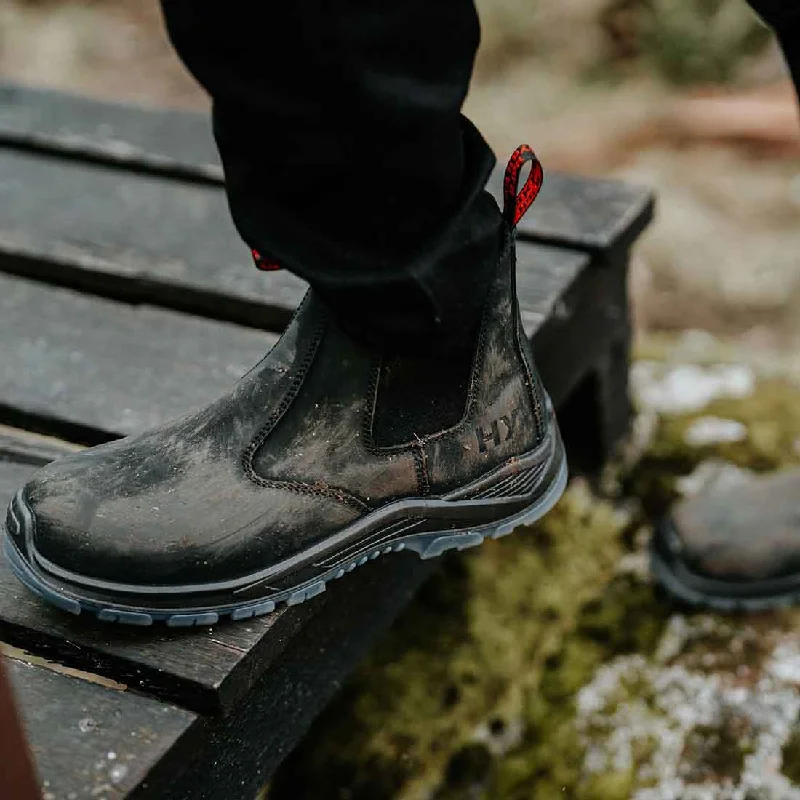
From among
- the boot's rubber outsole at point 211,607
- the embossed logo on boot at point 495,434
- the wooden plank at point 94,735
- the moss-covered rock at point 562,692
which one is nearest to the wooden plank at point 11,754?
the wooden plank at point 94,735

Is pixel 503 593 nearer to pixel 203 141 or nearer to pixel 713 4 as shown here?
pixel 203 141

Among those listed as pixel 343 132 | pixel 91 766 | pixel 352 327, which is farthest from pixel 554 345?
pixel 91 766

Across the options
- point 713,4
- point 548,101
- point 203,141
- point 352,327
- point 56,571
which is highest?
point 352,327

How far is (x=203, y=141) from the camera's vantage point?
2066 mm

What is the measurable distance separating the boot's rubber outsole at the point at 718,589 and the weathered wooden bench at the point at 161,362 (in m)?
0.30

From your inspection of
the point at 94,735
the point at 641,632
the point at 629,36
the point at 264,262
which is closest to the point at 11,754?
the point at 94,735

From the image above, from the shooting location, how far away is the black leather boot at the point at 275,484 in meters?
1.04

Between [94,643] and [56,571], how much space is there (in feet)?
0.25

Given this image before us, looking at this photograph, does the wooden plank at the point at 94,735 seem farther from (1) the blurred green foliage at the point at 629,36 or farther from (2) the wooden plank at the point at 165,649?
(1) the blurred green foliage at the point at 629,36

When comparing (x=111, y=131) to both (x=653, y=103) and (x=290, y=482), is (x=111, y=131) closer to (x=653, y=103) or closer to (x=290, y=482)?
(x=290, y=482)

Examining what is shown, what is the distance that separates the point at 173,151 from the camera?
2031 millimetres

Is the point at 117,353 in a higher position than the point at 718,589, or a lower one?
higher

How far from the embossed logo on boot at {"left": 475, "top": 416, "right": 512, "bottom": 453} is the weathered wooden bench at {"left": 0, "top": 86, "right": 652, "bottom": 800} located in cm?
22

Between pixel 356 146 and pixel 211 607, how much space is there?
45 cm
